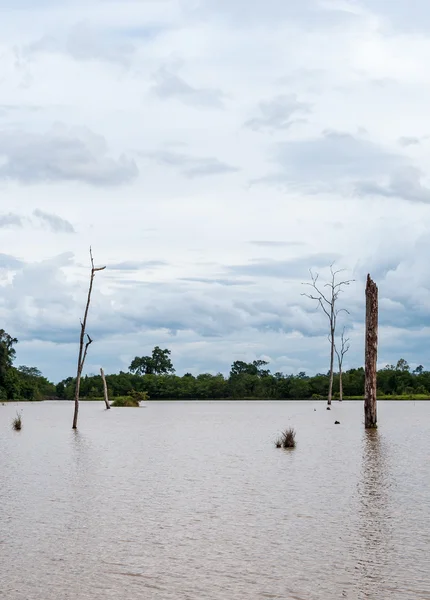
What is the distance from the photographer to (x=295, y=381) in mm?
164750

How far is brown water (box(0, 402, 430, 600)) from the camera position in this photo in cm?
1132

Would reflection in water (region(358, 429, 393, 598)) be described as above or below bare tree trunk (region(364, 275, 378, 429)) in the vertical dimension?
below

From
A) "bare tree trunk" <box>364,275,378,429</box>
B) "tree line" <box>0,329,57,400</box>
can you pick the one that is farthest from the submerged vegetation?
"bare tree trunk" <box>364,275,378,429</box>

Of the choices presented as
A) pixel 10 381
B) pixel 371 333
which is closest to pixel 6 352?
pixel 10 381

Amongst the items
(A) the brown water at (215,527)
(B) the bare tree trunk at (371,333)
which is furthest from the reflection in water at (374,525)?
(B) the bare tree trunk at (371,333)

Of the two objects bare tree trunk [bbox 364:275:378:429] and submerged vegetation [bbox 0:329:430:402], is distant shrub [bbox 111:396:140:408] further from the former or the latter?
bare tree trunk [bbox 364:275:378:429]

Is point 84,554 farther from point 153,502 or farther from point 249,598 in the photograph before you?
point 153,502

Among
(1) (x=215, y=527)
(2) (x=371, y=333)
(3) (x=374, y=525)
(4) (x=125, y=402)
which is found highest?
(2) (x=371, y=333)

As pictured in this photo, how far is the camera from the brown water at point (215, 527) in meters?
11.3

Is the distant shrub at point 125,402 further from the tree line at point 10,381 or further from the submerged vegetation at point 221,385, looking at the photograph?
the tree line at point 10,381

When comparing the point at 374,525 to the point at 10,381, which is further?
the point at 10,381

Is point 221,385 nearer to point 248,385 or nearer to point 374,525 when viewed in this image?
point 248,385

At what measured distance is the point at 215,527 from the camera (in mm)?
15641

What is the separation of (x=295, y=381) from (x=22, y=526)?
495ft
